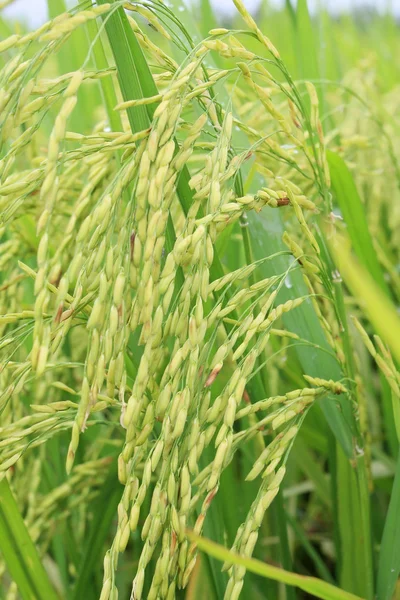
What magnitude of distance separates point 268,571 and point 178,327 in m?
0.21

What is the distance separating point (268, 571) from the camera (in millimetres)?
510

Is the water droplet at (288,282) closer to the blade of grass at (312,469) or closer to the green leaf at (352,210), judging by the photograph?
the green leaf at (352,210)

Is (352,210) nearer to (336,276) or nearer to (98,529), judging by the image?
(336,276)

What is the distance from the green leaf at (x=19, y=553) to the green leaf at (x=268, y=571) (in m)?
0.31

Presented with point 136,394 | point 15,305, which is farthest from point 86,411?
point 15,305

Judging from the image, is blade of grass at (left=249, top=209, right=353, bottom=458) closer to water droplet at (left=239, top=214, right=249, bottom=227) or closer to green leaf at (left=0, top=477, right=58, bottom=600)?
water droplet at (left=239, top=214, right=249, bottom=227)

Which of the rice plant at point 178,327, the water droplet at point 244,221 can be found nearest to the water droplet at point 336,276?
the rice plant at point 178,327

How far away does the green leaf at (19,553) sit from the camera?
29.9 inches

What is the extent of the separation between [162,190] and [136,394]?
0.56ft

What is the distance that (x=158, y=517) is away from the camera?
59 cm

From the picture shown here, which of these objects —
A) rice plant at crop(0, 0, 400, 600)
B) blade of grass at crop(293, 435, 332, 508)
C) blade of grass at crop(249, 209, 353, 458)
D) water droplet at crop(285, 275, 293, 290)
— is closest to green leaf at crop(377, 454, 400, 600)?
rice plant at crop(0, 0, 400, 600)

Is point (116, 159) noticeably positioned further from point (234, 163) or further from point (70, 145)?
point (70, 145)

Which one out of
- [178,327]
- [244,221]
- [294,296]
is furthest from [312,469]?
[178,327]

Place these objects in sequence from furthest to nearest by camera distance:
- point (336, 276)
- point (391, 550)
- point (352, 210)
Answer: point (352, 210), point (336, 276), point (391, 550)
